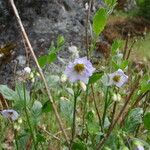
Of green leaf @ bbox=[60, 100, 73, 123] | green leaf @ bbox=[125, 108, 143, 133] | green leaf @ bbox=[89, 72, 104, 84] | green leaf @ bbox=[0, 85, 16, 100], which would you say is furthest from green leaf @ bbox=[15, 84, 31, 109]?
green leaf @ bbox=[125, 108, 143, 133]

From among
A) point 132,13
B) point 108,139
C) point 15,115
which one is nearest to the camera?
point 108,139

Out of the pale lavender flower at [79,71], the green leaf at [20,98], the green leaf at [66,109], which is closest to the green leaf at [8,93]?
the green leaf at [20,98]

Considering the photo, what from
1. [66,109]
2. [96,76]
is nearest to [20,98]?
[66,109]

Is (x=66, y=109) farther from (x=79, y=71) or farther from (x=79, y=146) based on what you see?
(x=79, y=71)

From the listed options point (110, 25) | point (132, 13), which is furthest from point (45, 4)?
point (132, 13)

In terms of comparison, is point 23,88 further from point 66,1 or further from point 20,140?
point 66,1

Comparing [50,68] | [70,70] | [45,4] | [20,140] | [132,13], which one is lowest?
[132,13]
